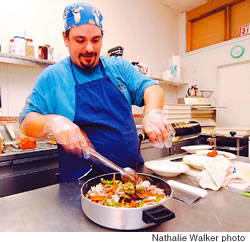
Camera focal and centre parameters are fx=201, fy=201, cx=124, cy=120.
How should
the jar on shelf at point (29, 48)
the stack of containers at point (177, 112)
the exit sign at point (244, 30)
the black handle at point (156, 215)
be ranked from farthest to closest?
the exit sign at point (244, 30)
the stack of containers at point (177, 112)
the jar on shelf at point (29, 48)
the black handle at point (156, 215)

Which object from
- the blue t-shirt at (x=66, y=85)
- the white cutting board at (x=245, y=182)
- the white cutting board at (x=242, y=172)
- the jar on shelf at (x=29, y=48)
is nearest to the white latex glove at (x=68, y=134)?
the blue t-shirt at (x=66, y=85)

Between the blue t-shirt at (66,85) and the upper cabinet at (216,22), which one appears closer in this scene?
the blue t-shirt at (66,85)

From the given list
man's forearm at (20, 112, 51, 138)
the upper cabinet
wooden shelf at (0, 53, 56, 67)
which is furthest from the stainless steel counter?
the upper cabinet

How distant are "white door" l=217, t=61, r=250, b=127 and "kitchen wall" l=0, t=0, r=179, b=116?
3.37 feet

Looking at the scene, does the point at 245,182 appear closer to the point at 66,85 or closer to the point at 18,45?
the point at 66,85

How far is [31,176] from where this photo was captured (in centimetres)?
188

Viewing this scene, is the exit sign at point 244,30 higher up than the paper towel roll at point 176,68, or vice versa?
the exit sign at point 244,30

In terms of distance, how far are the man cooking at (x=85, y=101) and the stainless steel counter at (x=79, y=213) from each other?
0.33 meters

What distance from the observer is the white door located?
3.44m

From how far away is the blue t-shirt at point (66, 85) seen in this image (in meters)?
1.24

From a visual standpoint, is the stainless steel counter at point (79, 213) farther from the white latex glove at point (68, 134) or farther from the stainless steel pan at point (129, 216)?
the white latex glove at point (68, 134)

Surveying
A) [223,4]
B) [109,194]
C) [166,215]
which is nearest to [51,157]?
[109,194]
